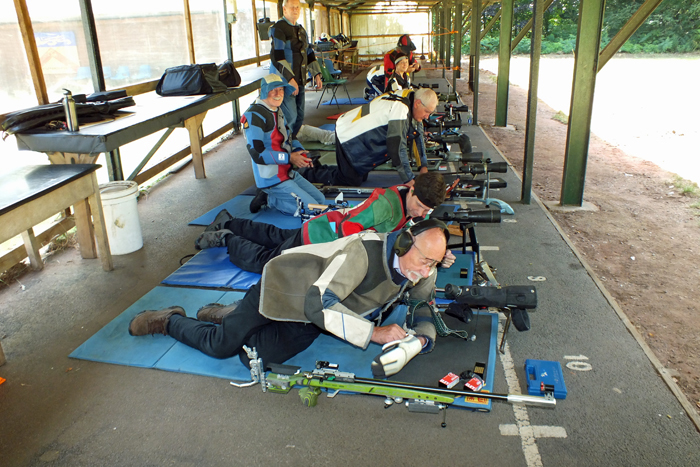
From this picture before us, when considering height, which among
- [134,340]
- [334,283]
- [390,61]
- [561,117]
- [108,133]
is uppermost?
[390,61]

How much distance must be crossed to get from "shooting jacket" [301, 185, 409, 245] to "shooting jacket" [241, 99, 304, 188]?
1.61 metres

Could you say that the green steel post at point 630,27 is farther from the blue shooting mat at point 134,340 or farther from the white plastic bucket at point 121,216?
the white plastic bucket at point 121,216

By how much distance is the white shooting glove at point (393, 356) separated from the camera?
2.51m

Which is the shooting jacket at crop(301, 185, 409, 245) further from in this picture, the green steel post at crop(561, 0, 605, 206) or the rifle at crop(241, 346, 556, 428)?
the green steel post at crop(561, 0, 605, 206)

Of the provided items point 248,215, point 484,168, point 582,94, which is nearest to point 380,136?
point 484,168

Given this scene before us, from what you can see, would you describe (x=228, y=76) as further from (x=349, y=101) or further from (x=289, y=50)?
(x=349, y=101)

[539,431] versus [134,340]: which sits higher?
[134,340]

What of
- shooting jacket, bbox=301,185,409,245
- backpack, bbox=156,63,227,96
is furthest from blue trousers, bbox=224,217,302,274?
backpack, bbox=156,63,227,96

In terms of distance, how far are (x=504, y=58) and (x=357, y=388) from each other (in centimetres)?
827

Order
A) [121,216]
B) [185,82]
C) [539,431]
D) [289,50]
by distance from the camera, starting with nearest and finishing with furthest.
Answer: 1. [539,431]
2. [121,216]
3. [185,82]
4. [289,50]

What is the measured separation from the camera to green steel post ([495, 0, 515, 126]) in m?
9.12

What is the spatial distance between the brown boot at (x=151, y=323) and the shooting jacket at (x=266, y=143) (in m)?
2.03

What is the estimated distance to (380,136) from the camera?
5410 millimetres

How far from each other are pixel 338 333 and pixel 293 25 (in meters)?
5.46
